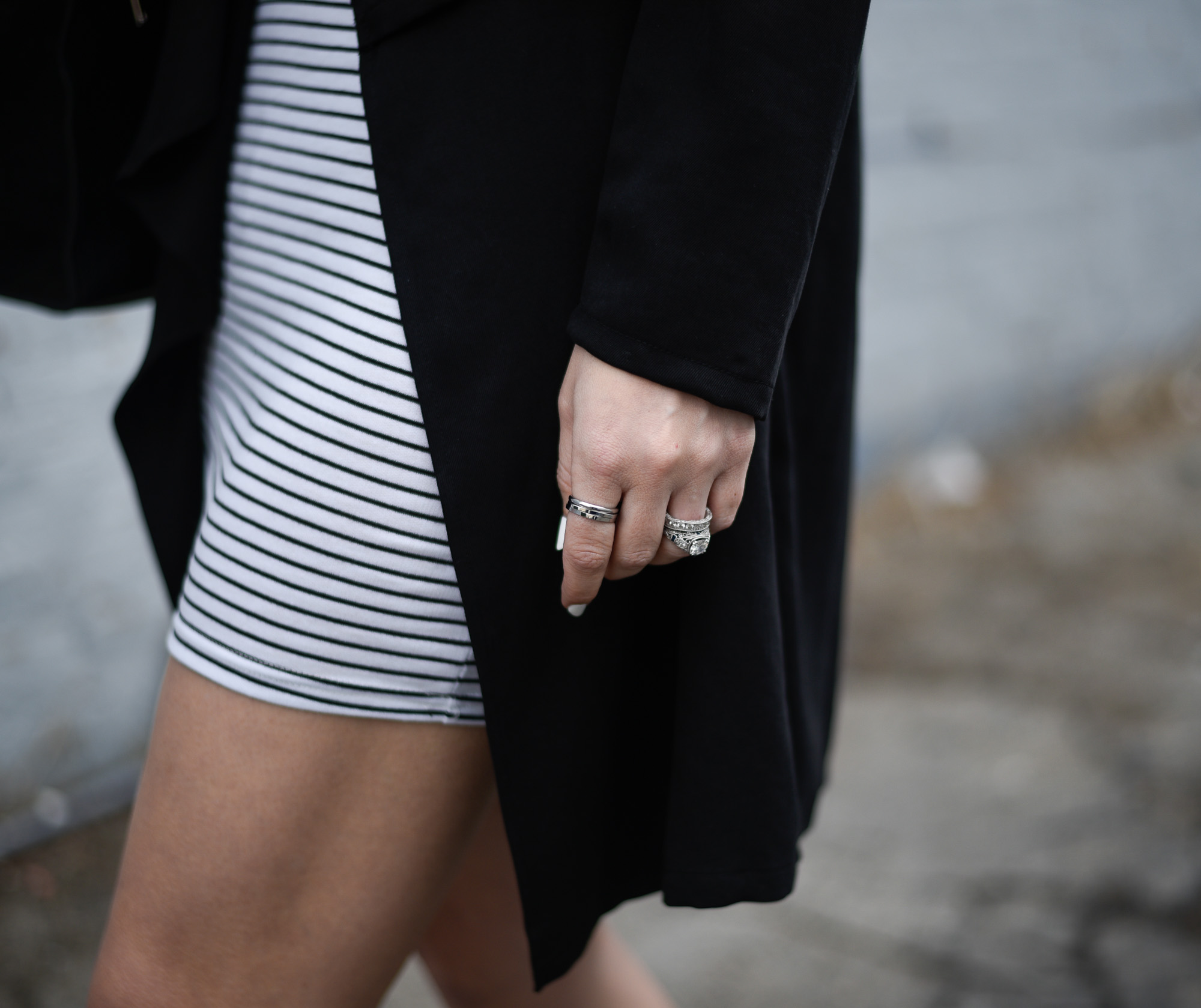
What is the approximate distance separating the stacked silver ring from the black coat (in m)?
0.07

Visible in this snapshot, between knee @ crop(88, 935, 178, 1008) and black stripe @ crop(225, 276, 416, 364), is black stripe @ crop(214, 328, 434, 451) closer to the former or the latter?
black stripe @ crop(225, 276, 416, 364)

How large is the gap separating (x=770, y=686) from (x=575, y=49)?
497mm

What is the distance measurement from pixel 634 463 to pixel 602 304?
105mm

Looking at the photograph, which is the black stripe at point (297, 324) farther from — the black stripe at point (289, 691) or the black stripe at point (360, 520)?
the black stripe at point (289, 691)

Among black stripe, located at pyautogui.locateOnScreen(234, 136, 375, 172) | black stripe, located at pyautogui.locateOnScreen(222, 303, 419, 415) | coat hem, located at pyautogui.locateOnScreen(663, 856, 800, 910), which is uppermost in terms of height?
black stripe, located at pyautogui.locateOnScreen(234, 136, 375, 172)

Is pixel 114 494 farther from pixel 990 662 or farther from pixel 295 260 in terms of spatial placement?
pixel 990 662

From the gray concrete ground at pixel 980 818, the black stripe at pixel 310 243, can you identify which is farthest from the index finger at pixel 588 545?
the gray concrete ground at pixel 980 818

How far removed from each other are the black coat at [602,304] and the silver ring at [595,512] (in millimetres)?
60

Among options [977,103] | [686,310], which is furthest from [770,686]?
[977,103]

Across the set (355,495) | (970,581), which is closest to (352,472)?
(355,495)

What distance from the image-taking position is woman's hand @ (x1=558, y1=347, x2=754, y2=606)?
633 millimetres

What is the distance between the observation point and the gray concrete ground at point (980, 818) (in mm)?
1716

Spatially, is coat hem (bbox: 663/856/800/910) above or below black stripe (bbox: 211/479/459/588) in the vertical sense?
below

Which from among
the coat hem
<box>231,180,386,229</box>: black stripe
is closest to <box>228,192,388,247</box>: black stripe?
<box>231,180,386,229</box>: black stripe
